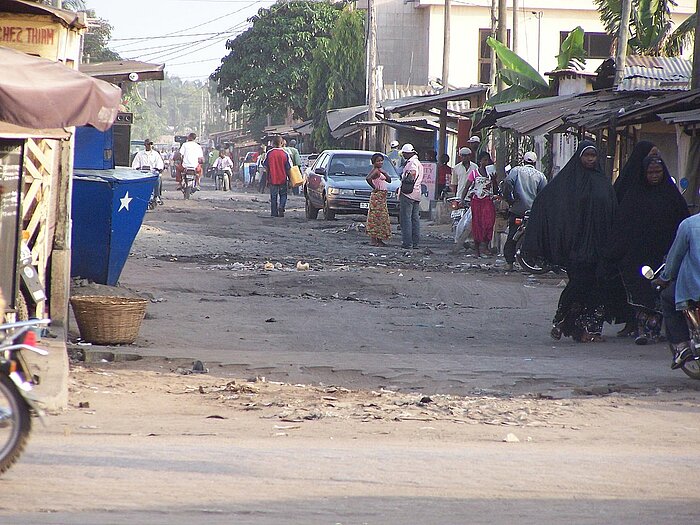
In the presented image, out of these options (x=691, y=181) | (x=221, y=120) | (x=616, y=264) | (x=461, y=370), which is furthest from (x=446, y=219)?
(x=221, y=120)

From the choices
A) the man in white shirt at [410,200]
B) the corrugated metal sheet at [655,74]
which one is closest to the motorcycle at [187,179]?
the man in white shirt at [410,200]

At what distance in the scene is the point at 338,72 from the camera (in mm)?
48562

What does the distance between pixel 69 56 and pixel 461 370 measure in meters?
4.10

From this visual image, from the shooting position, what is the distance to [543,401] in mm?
8117

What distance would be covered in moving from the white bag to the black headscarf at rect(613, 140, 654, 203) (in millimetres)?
8430

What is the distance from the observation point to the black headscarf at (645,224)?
1055 cm

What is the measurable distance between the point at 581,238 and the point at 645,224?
2.05 ft

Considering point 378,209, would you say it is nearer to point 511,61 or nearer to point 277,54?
point 511,61

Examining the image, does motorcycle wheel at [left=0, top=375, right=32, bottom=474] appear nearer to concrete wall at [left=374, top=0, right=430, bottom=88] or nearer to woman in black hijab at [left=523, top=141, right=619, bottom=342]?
woman in black hijab at [left=523, top=141, right=619, bottom=342]

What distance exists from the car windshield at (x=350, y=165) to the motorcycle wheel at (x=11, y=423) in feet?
73.1

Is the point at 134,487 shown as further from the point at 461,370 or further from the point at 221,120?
the point at 221,120

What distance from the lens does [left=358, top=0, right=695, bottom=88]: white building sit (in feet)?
162

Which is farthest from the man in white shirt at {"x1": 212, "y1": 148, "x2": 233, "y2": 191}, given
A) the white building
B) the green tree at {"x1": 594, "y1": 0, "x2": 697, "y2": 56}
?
the green tree at {"x1": 594, "y1": 0, "x2": 697, "y2": 56}

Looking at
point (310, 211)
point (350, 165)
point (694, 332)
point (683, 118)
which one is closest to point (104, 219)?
point (683, 118)
